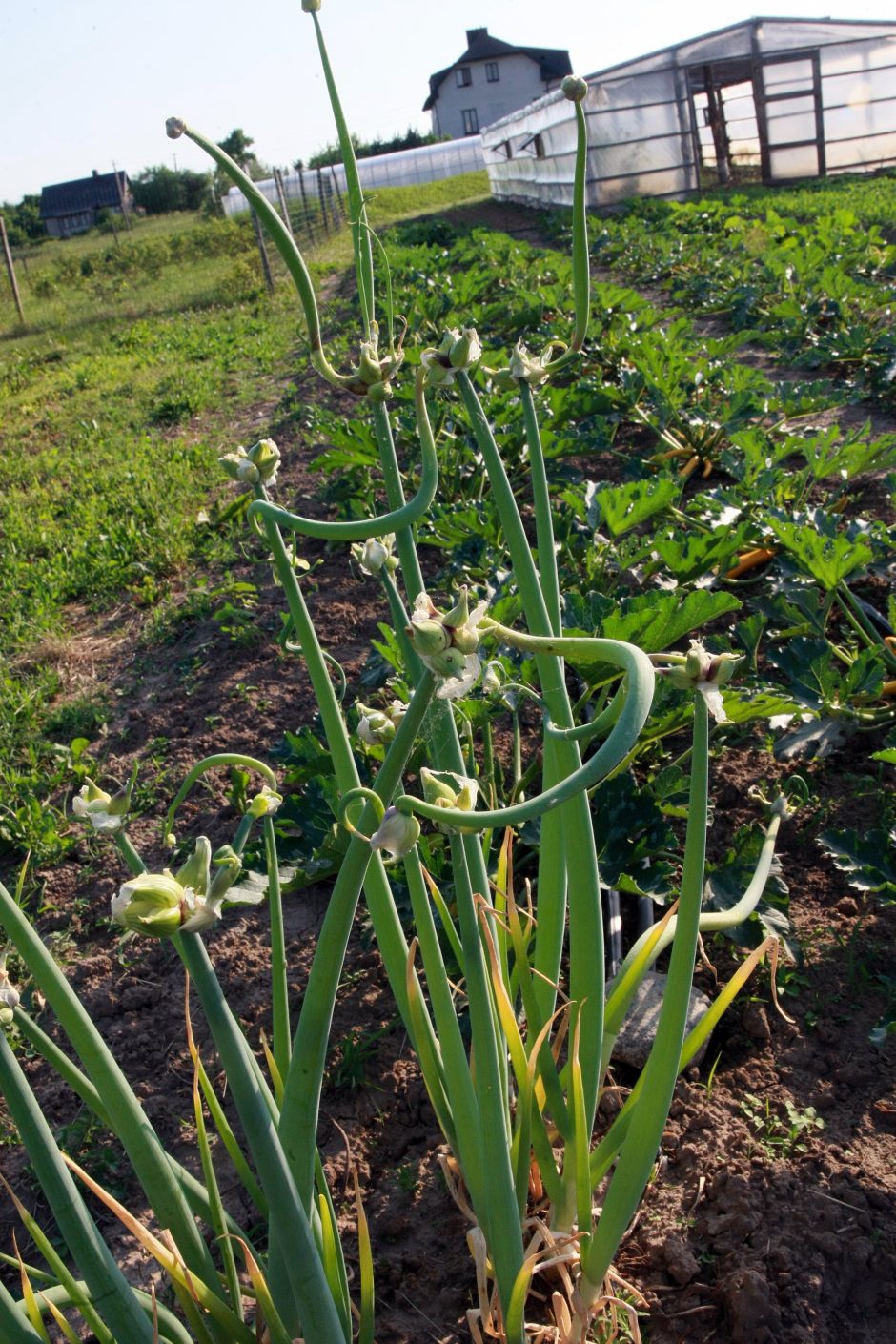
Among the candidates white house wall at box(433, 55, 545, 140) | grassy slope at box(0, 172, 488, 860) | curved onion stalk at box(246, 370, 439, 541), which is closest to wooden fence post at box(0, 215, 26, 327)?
grassy slope at box(0, 172, 488, 860)

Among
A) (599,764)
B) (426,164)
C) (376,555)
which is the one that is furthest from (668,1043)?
(426,164)

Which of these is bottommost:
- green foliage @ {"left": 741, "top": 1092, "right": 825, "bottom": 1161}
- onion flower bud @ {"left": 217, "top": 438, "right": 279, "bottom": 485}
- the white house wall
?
green foliage @ {"left": 741, "top": 1092, "right": 825, "bottom": 1161}

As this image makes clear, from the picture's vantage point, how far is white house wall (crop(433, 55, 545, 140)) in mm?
52000

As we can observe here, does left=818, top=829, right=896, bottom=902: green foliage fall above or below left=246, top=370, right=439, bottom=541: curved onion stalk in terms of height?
below

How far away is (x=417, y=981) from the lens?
1129mm

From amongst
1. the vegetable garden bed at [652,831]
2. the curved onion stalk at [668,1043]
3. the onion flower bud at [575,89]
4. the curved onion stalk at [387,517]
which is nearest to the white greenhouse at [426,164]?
the vegetable garden bed at [652,831]

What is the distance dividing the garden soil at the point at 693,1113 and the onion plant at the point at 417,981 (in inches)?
7.1

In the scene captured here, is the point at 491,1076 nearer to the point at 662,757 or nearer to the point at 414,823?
the point at 414,823

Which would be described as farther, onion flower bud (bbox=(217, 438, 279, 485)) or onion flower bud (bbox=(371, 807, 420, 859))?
onion flower bud (bbox=(217, 438, 279, 485))

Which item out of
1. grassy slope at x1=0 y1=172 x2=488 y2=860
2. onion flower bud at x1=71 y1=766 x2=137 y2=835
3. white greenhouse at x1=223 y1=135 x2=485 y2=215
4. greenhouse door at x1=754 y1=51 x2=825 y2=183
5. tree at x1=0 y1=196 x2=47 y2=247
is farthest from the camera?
tree at x1=0 y1=196 x2=47 y2=247

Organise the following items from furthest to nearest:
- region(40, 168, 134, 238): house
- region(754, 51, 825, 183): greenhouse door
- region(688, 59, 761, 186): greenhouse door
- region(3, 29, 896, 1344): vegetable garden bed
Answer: region(40, 168, 134, 238): house, region(688, 59, 761, 186): greenhouse door, region(754, 51, 825, 183): greenhouse door, region(3, 29, 896, 1344): vegetable garden bed

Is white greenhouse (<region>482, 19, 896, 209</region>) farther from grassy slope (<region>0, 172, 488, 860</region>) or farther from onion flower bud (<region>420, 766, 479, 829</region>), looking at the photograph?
onion flower bud (<region>420, 766, 479, 829</region>)

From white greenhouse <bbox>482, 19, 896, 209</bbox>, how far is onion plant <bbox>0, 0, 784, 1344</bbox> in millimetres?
17660

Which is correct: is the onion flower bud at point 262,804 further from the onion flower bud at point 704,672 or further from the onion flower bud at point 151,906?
the onion flower bud at point 704,672
